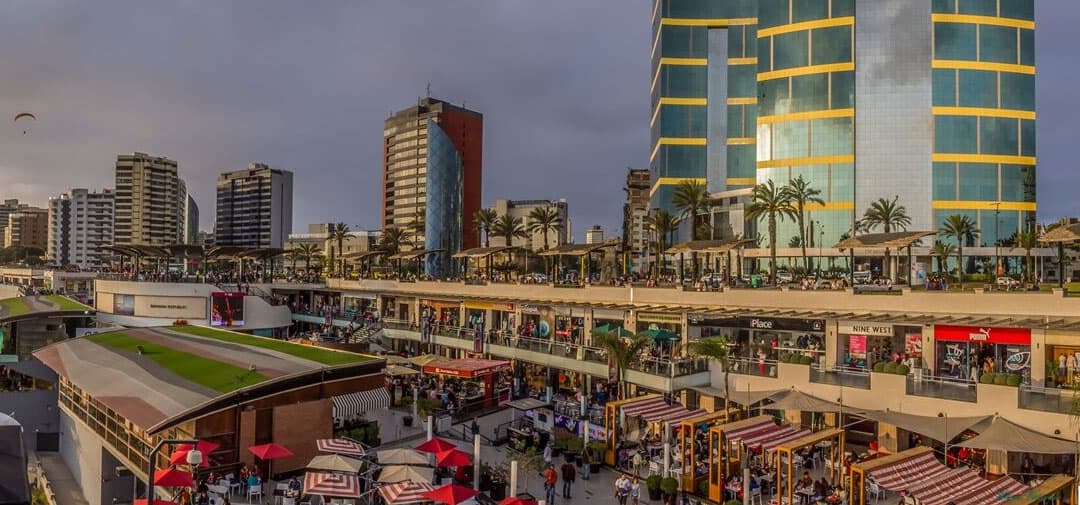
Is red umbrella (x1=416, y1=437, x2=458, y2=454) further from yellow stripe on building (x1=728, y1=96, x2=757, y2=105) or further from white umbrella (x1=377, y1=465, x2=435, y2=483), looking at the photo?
yellow stripe on building (x1=728, y1=96, x2=757, y2=105)

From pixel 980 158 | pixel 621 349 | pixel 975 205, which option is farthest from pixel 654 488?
pixel 980 158

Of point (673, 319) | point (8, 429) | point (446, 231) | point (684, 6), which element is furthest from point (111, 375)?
point (446, 231)


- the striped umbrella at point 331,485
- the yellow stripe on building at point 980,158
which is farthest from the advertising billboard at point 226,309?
the yellow stripe on building at point 980,158

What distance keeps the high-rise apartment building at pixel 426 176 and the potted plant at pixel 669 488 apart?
Answer: 128974mm

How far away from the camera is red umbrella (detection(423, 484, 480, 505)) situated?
18.6m

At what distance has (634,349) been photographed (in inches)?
1255

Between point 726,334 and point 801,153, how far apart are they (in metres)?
50.0

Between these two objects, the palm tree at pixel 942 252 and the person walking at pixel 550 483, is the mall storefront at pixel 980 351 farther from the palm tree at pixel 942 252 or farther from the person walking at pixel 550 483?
the palm tree at pixel 942 252

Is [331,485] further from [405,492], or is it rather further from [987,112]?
[987,112]

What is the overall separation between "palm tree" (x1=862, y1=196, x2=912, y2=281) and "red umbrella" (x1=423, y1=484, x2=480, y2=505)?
207 feet

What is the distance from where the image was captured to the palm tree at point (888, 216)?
71.9 meters

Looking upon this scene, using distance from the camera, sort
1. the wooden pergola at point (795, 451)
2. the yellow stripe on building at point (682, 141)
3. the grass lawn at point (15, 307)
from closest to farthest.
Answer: the wooden pergola at point (795, 451) < the grass lawn at point (15, 307) < the yellow stripe on building at point (682, 141)

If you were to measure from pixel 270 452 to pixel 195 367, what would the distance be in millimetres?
7405

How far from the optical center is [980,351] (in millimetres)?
29547
